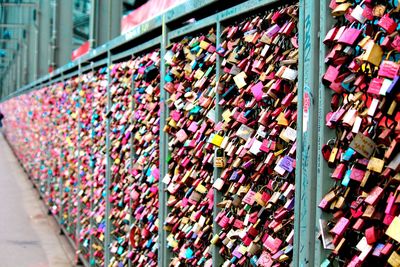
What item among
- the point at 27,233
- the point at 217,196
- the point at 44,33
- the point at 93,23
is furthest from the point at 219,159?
the point at 44,33

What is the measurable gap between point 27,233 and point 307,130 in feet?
24.0

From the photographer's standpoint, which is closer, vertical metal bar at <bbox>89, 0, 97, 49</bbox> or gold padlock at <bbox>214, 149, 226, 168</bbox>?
gold padlock at <bbox>214, 149, 226, 168</bbox>

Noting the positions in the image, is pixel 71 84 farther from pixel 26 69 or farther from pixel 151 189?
pixel 26 69

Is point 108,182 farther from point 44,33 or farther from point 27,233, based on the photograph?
point 44,33

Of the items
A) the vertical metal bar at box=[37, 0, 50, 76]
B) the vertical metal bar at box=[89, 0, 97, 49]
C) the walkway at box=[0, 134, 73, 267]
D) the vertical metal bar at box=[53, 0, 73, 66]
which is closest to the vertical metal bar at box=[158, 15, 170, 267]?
the walkway at box=[0, 134, 73, 267]

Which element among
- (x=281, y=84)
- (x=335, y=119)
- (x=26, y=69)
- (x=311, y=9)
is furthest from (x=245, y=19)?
(x=26, y=69)

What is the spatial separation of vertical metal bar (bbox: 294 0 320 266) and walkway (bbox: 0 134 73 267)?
5326mm

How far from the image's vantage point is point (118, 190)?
5398 millimetres

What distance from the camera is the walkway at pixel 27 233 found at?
7.55 meters

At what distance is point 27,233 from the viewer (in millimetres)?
9125

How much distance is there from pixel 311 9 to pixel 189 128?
1.43m

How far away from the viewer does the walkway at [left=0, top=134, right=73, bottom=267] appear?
755 cm

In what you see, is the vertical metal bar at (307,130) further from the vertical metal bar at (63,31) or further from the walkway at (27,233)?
the vertical metal bar at (63,31)

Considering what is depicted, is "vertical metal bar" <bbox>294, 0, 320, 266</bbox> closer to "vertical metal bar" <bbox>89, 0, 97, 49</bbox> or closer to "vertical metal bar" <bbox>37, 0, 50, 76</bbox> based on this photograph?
"vertical metal bar" <bbox>89, 0, 97, 49</bbox>
